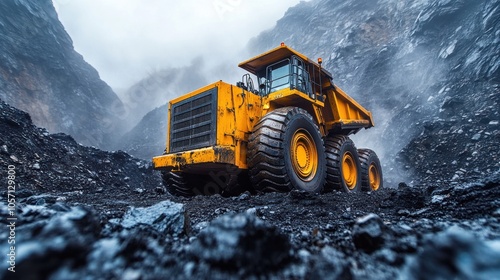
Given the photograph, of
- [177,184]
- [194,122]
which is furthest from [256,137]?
[177,184]

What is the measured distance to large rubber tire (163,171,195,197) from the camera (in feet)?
15.5

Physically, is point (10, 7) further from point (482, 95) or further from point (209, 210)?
point (482, 95)

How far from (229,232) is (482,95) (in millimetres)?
10735

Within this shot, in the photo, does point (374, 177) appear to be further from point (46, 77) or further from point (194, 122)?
point (46, 77)

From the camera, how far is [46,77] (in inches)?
982

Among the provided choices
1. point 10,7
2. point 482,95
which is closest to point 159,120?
point 10,7

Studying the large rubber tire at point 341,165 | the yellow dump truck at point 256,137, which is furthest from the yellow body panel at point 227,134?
the large rubber tire at point 341,165

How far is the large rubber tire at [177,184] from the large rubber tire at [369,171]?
161 inches

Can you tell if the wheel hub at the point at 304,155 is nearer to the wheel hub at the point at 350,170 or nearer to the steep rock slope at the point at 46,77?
the wheel hub at the point at 350,170

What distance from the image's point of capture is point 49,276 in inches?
23.7

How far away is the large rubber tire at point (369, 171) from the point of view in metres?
6.51

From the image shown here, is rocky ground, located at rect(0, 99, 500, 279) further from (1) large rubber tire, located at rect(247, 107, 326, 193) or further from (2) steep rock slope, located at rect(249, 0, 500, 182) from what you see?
(2) steep rock slope, located at rect(249, 0, 500, 182)

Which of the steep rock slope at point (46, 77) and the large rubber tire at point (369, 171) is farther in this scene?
the steep rock slope at point (46, 77)

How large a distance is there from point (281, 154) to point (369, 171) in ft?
13.7
